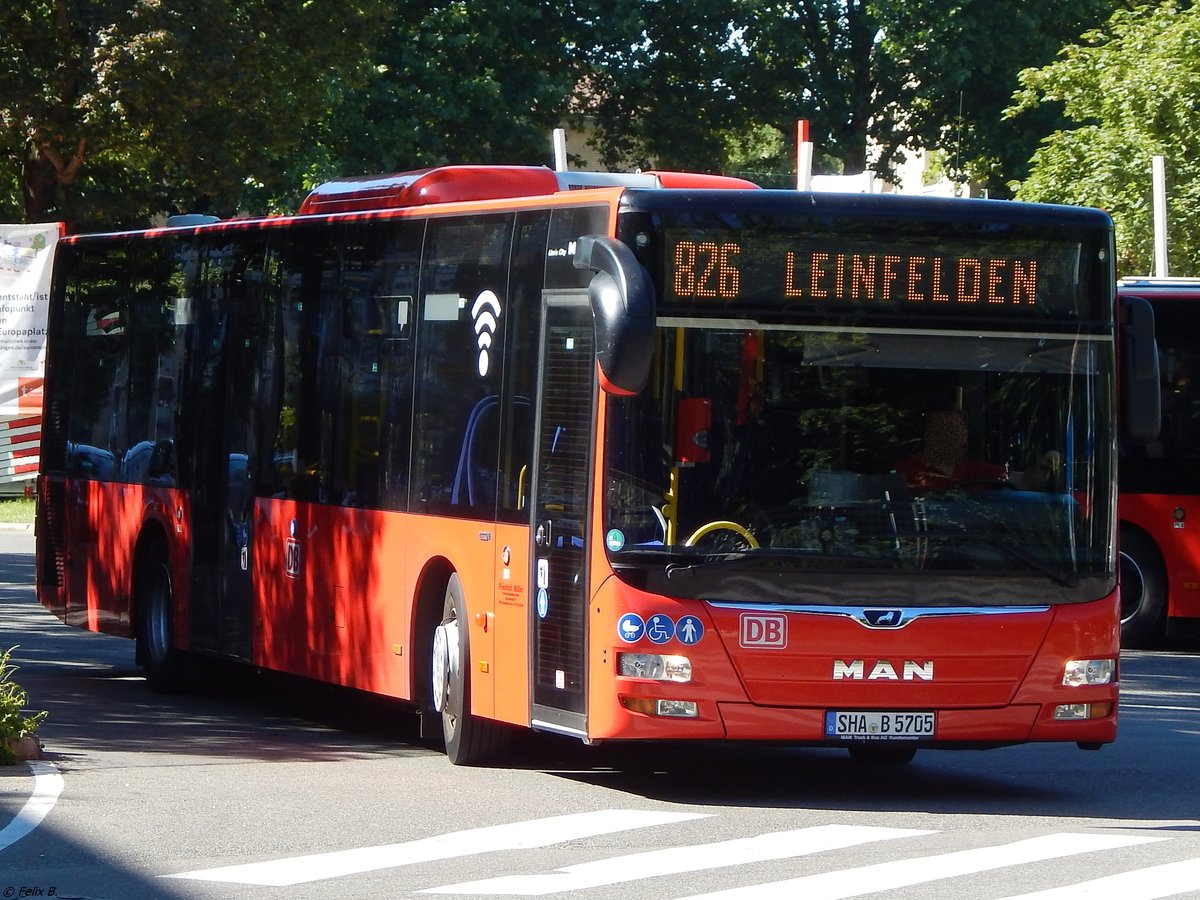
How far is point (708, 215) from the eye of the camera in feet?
34.6

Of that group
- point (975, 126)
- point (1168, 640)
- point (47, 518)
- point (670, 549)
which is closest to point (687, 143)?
point (975, 126)

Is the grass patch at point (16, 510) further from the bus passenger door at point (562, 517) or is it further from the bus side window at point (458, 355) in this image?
the bus passenger door at point (562, 517)

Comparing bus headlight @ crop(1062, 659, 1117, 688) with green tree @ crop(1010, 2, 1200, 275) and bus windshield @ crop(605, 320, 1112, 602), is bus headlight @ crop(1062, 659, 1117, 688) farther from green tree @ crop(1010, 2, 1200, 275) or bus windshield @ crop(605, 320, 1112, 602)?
green tree @ crop(1010, 2, 1200, 275)

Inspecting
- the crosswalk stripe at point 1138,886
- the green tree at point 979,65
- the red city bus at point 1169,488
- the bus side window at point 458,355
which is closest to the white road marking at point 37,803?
the bus side window at point 458,355

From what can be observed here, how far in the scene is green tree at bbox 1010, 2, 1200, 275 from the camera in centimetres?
3222

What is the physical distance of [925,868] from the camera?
888 centimetres

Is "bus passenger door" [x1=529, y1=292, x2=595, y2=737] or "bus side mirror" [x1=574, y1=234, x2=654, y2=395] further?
"bus passenger door" [x1=529, y1=292, x2=595, y2=737]

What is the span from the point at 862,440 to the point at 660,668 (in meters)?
1.34

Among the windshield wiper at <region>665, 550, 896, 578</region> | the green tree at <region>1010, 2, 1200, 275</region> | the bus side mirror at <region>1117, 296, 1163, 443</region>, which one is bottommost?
the windshield wiper at <region>665, 550, 896, 578</region>

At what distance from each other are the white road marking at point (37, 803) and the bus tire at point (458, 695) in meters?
1.99

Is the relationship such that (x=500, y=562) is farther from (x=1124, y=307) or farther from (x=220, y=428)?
(x=220, y=428)

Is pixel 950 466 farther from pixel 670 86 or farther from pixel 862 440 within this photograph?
pixel 670 86

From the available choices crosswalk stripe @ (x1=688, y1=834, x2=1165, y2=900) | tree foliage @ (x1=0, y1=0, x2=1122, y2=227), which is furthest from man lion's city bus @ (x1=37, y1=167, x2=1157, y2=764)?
tree foliage @ (x1=0, y1=0, x2=1122, y2=227)

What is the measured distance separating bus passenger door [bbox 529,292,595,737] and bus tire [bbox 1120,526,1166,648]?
994 centimetres
